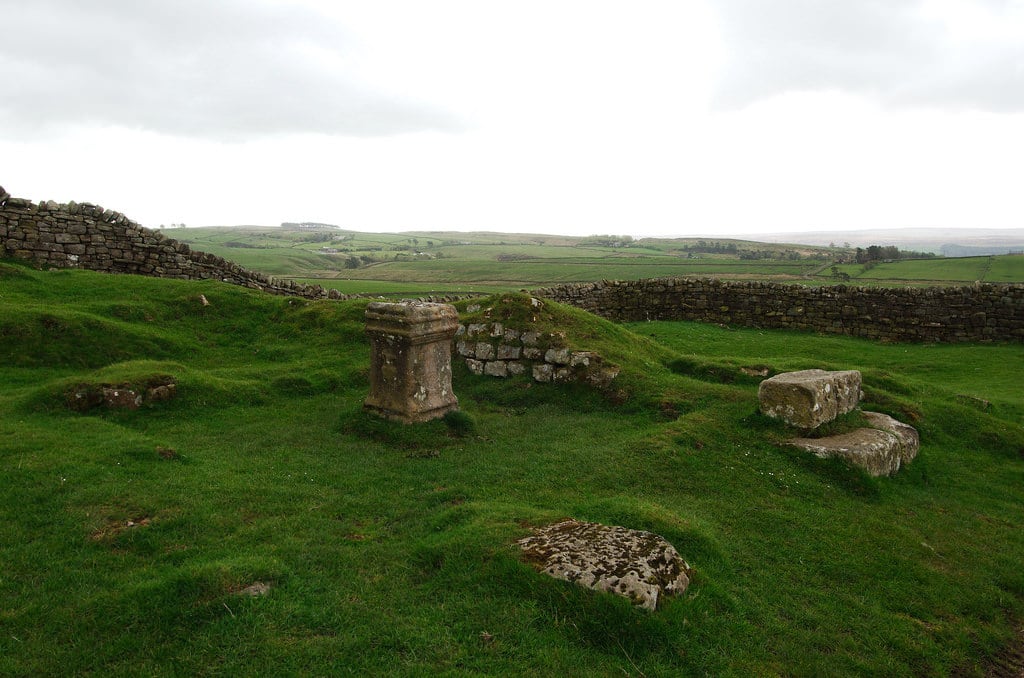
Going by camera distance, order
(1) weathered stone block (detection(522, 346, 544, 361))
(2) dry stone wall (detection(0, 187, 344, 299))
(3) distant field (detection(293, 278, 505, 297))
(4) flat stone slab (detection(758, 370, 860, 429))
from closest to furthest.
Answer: (4) flat stone slab (detection(758, 370, 860, 429)), (1) weathered stone block (detection(522, 346, 544, 361)), (2) dry stone wall (detection(0, 187, 344, 299)), (3) distant field (detection(293, 278, 505, 297))

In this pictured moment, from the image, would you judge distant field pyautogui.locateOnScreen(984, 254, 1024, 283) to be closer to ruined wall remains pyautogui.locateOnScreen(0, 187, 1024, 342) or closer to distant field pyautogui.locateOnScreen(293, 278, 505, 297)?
ruined wall remains pyautogui.locateOnScreen(0, 187, 1024, 342)

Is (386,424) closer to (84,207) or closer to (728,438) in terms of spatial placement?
(728,438)

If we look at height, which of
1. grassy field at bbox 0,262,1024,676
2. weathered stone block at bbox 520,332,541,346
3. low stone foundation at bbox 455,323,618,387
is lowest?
grassy field at bbox 0,262,1024,676

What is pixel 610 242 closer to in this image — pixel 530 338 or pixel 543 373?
pixel 530 338

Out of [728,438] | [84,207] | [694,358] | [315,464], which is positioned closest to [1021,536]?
[728,438]

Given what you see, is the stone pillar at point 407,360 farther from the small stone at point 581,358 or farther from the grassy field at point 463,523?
the small stone at point 581,358

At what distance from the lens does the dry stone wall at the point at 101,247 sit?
18.2 metres

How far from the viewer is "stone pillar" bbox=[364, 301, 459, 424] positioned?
9789mm

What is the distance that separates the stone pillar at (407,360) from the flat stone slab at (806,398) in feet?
17.3

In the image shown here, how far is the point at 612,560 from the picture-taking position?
5.33m

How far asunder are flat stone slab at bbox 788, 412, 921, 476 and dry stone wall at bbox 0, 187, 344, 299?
15647 mm

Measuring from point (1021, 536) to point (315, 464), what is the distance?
9.01 m

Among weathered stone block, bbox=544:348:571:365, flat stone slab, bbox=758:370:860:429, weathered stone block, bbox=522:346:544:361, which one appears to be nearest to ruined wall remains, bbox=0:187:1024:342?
weathered stone block, bbox=522:346:544:361

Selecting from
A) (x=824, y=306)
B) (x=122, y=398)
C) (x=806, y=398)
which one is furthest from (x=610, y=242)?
(x=122, y=398)
